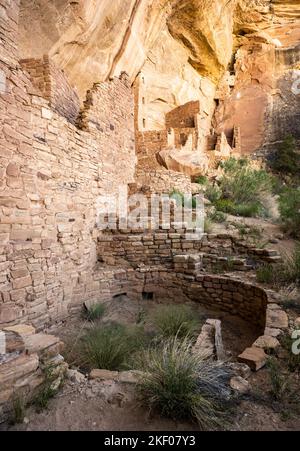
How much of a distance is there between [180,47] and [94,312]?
520 inches

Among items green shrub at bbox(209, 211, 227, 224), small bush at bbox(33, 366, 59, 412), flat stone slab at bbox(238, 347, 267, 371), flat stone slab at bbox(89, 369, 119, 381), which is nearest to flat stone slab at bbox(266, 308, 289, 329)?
flat stone slab at bbox(238, 347, 267, 371)

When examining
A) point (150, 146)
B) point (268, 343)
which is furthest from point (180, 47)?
point (268, 343)

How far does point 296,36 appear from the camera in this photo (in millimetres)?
15648

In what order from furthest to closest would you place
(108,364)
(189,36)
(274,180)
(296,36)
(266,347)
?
(296,36) → (274,180) → (189,36) → (108,364) → (266,347)

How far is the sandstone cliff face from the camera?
5539 millimetres

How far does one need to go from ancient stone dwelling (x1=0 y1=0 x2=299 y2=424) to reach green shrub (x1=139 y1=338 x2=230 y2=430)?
0.92m

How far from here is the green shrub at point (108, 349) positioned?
9.62 feet

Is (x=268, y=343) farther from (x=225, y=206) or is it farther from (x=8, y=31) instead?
(x=225, y=206)

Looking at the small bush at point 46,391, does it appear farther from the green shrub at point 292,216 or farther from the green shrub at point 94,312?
the green shrub at point 292,216

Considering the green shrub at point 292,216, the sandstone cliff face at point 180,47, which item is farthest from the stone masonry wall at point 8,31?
the green shrub at point 292,216
